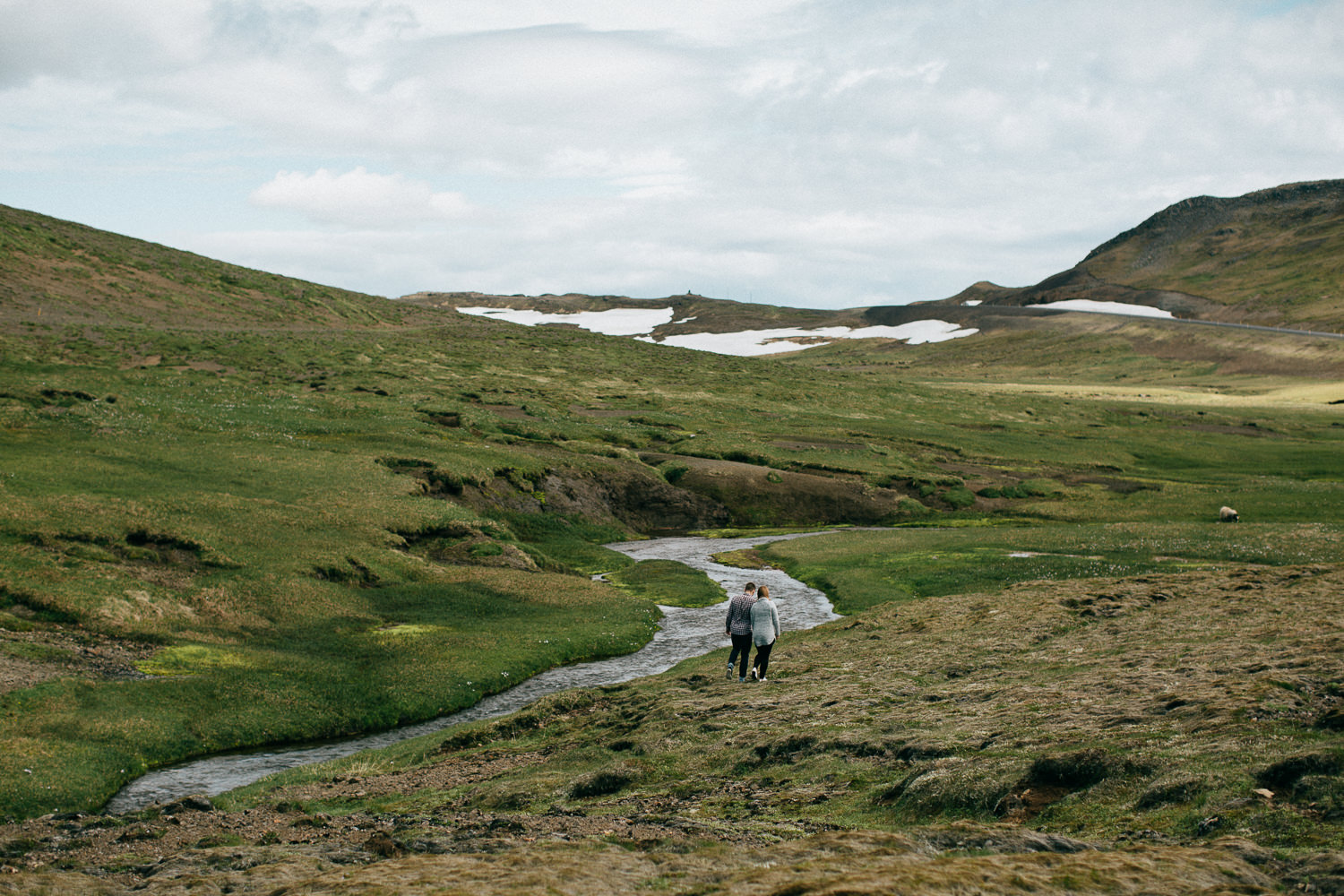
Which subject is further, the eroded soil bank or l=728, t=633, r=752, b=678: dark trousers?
l=728, t=633, r=752, b=678: dark trousers

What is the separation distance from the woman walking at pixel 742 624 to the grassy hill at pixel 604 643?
1.32 m

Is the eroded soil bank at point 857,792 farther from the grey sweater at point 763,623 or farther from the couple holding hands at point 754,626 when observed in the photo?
the grey sweater at point 763,623

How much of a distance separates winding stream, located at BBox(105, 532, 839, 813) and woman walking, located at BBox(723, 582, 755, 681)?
702cm

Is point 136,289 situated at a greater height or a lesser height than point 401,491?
greater

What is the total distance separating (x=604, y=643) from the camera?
3944cm

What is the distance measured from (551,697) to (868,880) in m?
19.4

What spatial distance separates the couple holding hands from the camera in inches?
1092

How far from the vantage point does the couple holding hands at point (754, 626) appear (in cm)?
2773

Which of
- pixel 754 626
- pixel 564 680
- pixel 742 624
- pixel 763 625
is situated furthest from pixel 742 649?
pixel 564 680

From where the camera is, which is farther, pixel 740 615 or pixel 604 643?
pixel 604 643

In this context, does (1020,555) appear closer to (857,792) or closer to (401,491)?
(401,491)

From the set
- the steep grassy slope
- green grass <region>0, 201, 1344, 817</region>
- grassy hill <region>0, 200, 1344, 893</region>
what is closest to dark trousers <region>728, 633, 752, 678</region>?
grassy hill <region>0, 200, 1344, 893</region>

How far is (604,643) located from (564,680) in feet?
14.4

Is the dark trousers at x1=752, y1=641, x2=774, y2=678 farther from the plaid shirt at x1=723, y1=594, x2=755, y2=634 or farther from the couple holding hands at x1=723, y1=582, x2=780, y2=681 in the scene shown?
the plaid shirt at x1=723, y1=594, x2=755, y2=634
